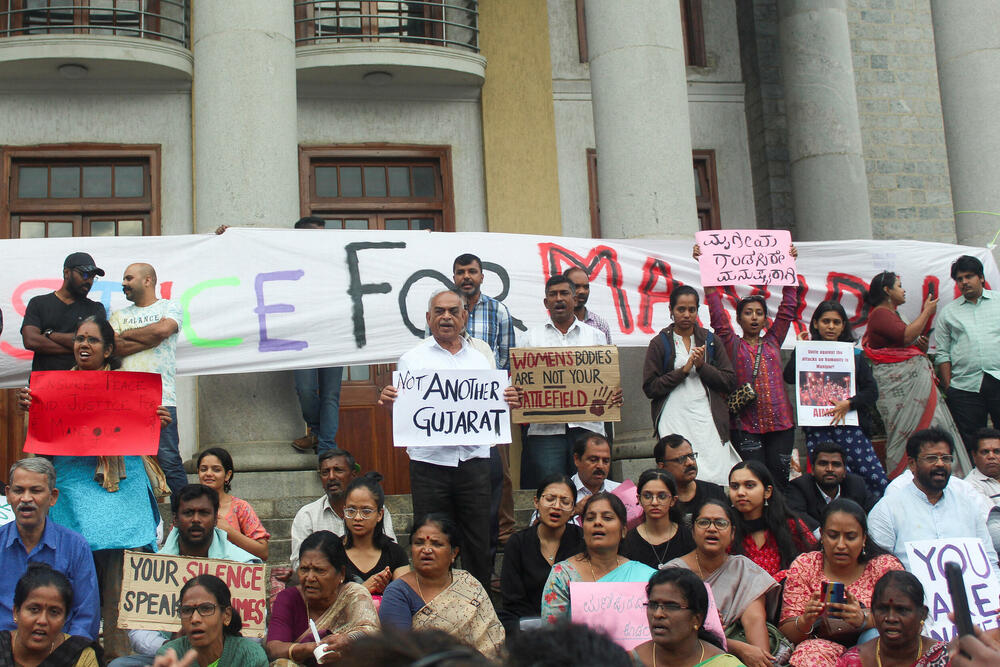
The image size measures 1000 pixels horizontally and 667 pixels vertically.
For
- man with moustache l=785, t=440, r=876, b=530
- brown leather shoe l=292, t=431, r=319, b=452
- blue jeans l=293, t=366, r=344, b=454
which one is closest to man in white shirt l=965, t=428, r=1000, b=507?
man with moustache l=785, t=440, r=876, b=530

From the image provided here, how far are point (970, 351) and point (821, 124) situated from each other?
5663mm

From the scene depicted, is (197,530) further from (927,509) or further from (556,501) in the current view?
(927,509)

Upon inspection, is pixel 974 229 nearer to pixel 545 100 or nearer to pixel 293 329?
pixel 545 100

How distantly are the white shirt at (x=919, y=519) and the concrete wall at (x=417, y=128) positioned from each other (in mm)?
7326

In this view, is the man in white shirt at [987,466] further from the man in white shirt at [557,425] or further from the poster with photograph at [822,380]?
the man in white shirt at [557,425]

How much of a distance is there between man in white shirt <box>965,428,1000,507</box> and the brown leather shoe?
5201mm

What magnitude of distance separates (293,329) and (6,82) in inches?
238

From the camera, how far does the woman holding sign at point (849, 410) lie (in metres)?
Answer: 8.77

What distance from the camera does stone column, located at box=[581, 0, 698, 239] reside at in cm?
1084

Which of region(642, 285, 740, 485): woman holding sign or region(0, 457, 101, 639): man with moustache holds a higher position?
region(642, 285, 740, 485): woman holding sign

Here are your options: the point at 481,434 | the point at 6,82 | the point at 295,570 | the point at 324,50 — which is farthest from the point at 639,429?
the point at 6,82

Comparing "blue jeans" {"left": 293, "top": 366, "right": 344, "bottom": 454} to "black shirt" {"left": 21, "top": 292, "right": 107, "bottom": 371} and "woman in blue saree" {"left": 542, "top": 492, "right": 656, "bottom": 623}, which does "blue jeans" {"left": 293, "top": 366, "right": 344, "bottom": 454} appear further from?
"woman in blue saree" {"left": 542, "top": 492, "right": 656, "bottom": 623}

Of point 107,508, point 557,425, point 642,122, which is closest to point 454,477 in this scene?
point 557,425

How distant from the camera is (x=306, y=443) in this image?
10.1 meters
